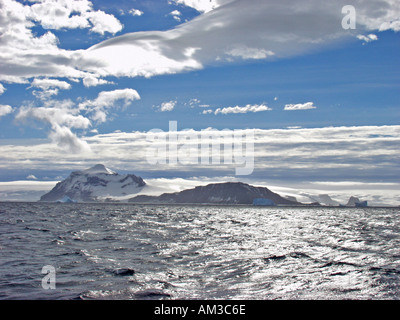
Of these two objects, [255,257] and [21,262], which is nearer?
[21,262]

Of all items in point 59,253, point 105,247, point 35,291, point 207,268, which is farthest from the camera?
point 105,247

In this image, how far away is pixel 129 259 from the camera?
30797mm
